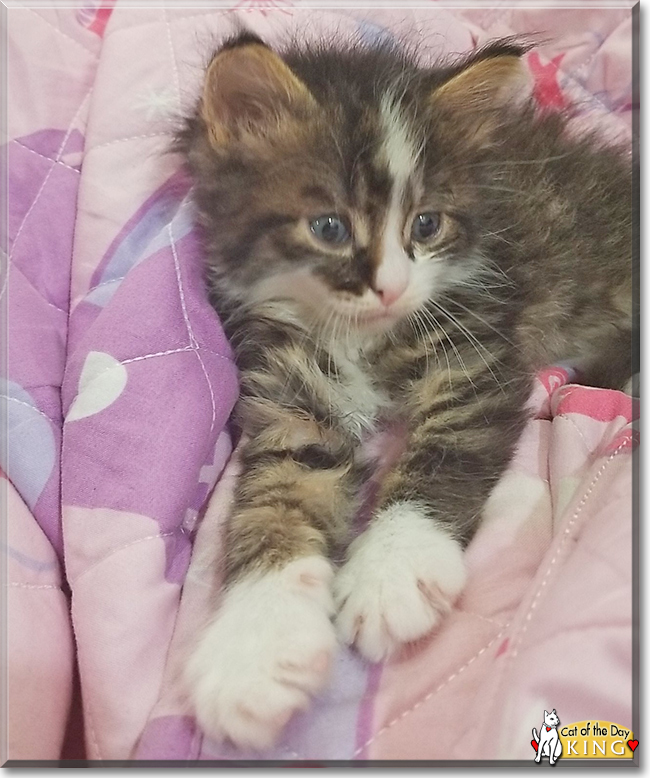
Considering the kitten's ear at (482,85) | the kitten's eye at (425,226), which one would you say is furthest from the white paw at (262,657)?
the kitten's ear at (482,85)

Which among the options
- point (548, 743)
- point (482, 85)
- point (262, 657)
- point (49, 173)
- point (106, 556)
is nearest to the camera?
point (548, 743)

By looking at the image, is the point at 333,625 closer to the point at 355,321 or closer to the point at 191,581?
the point at 191,581

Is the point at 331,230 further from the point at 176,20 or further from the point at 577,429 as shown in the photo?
the point at 176,20

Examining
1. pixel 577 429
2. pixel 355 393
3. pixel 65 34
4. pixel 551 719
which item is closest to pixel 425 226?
pixel 355 393

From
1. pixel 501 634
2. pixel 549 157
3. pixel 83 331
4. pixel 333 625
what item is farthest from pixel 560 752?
pixel 549 157

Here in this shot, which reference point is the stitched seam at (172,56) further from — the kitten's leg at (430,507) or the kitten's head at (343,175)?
the kitten's leg at (430,507)

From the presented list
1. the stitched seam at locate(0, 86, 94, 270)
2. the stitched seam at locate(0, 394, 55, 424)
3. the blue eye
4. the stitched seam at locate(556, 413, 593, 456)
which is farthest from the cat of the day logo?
the stitched seam at locate(0, 86, 94, 270)
